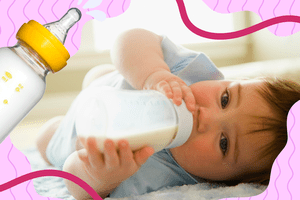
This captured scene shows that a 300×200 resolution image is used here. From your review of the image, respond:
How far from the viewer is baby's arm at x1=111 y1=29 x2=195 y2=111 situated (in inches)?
15.1

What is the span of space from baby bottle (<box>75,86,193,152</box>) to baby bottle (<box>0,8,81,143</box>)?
0.06 meters

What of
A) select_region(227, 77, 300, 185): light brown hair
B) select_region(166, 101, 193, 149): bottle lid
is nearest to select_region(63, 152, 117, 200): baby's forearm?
select_region(166, 101, 193, 149): bottle lid

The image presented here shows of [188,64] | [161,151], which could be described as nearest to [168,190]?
[161,151]

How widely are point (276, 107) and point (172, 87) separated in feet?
0.55

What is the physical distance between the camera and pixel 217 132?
0.40 metres

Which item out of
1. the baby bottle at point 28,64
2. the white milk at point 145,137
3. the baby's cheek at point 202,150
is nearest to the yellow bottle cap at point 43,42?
the baby bottle at point 28,64

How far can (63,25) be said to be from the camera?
0.38 meters

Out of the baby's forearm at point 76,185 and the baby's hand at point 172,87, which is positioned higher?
the baby's hand at point 172,87

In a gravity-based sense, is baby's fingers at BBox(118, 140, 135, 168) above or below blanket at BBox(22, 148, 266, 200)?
above

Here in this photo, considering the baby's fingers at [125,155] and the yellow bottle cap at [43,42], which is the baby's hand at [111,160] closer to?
the baby's fingers at [125,155]

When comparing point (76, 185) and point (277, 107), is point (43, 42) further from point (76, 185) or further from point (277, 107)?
point (277, 107)

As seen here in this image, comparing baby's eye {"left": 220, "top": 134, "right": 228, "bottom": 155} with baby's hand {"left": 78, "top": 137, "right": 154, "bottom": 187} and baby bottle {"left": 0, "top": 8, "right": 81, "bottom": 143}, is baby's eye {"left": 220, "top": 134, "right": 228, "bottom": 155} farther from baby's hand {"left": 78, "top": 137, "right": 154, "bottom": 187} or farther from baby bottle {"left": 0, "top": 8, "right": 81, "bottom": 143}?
baby bottle {"left": 0, "top": 8, "right": 81, "bottom": 143}

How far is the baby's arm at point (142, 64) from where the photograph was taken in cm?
38

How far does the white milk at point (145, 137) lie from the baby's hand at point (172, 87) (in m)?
0.04
